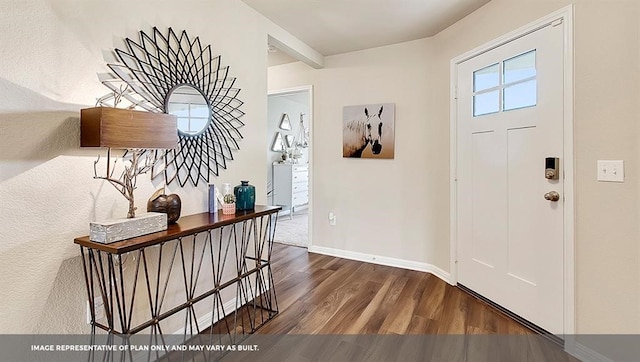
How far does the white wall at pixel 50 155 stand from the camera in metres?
1.28

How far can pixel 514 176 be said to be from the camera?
2.34 m

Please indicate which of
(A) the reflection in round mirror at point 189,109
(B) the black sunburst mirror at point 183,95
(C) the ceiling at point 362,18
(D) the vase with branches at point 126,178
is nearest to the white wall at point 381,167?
(C) the ceiling at point 362,18

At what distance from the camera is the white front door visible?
2064 mm

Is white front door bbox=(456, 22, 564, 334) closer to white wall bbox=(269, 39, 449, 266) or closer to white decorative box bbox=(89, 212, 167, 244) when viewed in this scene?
white wall bbox=(269, 39, 449, 266)

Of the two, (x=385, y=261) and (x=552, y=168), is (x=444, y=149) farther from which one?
(x=385, y=261)

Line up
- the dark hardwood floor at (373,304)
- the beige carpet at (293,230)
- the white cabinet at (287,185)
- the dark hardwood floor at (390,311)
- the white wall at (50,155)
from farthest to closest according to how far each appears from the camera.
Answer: the white cabinet at (287,185) → the beige carpet at (293,230) → the dark hardwood floor at (373,304) → the dark hardwood floor at (390,311) → the white wall at (50,155)

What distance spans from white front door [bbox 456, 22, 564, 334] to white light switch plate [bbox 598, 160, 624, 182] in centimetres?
23

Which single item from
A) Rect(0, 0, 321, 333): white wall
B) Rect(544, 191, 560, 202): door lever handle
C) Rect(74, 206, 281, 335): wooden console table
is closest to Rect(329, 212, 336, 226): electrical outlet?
Rect(74, 206, 281, 335): wooden console table

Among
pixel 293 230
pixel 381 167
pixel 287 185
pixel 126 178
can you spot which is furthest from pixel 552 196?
pixel 287 185

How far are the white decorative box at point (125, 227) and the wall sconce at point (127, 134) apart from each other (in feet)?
0.33

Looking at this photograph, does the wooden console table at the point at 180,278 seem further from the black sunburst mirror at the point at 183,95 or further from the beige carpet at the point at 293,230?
the beige carpet at the point at 293,230

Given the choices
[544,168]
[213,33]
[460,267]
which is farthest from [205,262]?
[544,168]

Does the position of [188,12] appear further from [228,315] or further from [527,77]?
[527,77]

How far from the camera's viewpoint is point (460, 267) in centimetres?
288
